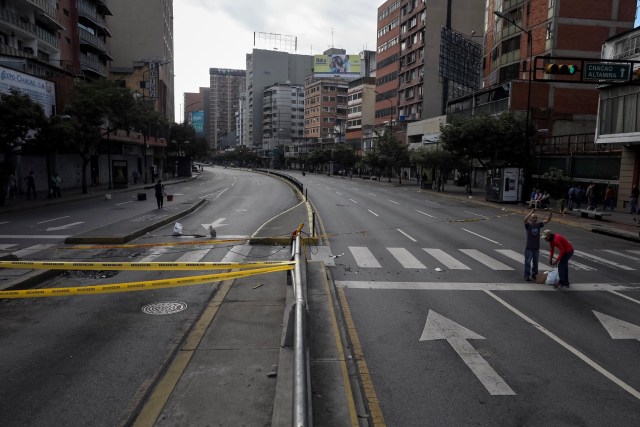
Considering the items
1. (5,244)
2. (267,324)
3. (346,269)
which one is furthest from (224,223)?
(267,324)

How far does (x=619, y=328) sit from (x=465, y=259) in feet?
21.4

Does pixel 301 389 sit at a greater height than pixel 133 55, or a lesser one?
lesser

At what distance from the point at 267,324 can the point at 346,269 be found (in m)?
5.54

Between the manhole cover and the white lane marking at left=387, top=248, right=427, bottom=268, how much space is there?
697 centimetres

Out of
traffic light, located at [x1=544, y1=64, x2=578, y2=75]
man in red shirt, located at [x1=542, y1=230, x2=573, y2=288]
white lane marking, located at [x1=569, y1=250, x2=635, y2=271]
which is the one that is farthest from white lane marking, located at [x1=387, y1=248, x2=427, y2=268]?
traffic light, located at [x1=544, y1=64, x2=578, y2=75]

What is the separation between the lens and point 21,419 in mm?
5523

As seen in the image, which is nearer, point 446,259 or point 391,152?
point 446,259

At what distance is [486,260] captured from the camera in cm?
1559

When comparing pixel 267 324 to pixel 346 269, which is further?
pixel 346 269

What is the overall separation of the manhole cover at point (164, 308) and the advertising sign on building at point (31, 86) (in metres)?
29.2

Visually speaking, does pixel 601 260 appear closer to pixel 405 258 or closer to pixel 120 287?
pixel 405 258

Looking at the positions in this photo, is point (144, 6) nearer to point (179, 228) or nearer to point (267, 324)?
point (179, 228)

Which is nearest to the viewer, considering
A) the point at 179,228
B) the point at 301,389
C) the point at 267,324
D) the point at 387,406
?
the point at 301,389

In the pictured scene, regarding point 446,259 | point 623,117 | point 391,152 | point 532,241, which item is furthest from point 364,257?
point 391,152
